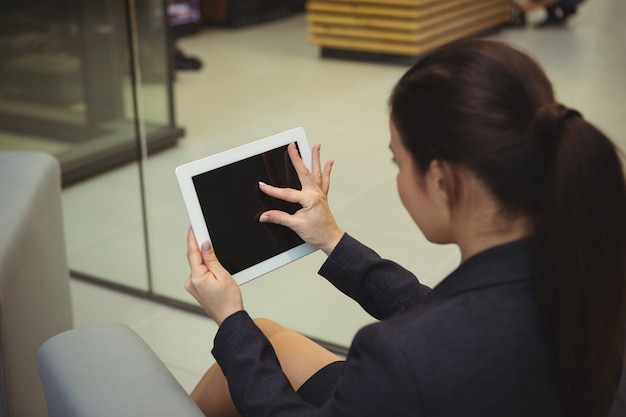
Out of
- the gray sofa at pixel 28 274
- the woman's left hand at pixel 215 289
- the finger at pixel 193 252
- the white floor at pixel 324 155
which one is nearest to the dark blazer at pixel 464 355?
the woman's left hand at pixel 215 289

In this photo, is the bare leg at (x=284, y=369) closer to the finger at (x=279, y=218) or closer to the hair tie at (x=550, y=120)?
the finger at (x=279, y=218)

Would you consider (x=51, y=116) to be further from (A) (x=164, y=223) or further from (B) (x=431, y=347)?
(B) (x=431, y=347)

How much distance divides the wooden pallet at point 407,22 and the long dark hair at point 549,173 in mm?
1257

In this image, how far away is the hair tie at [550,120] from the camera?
3.12 feet

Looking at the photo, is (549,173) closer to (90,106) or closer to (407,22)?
(407,22)

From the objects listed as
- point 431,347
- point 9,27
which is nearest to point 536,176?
point 431,347

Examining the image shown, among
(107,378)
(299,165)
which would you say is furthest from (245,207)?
(107,378)

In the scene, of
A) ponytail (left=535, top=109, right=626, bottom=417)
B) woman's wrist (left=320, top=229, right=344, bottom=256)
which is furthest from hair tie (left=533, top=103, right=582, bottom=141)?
woman's wrist (left=320, top=229, right=344, bottom=256)

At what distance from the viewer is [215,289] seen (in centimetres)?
126

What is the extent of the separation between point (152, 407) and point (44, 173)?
114cm

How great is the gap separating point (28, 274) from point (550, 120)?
1333 mm

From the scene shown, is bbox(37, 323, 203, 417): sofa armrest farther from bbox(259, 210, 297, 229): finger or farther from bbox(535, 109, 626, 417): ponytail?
bbox(535, 109, 626, 417): ponytail

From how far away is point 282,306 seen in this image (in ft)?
8.87

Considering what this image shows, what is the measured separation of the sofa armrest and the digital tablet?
0.67ft
